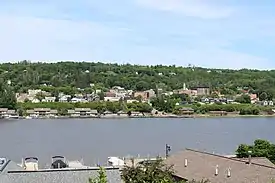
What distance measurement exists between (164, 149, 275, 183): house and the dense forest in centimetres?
4808

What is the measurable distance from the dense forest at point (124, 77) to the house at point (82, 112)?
10391 millimetres

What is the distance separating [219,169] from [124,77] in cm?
5814

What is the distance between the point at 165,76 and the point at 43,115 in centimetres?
2662

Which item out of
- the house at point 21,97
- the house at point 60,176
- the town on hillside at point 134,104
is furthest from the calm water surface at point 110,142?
the house at point 21,97

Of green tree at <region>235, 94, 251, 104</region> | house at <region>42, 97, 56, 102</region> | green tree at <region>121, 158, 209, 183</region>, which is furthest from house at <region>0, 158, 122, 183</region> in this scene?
green tree at <region>235, 94, 251, 104</region>

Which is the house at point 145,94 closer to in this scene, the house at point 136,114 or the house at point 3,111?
the house at point 136,114

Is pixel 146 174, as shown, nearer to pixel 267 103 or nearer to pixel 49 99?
pixel 49 99

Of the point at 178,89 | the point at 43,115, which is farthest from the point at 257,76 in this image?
the point at 43,115

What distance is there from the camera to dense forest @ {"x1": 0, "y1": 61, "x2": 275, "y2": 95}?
62125 mm

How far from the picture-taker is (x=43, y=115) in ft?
154

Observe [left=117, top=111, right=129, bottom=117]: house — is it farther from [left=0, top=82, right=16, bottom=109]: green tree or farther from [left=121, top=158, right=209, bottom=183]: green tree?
[left=121, top=158, right=209, bottom=183]: green tree

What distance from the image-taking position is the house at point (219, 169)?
364 inches

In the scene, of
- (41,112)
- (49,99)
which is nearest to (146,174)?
(41,112)

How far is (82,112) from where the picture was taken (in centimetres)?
4881
